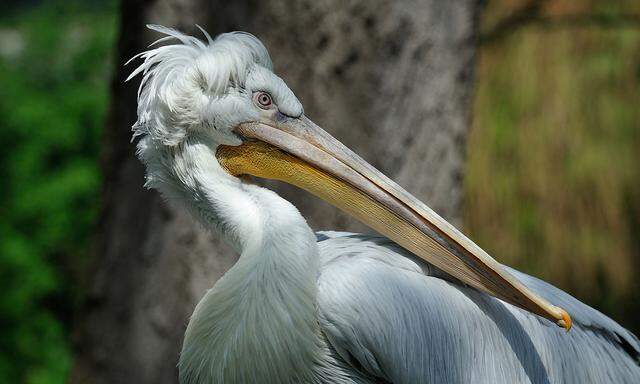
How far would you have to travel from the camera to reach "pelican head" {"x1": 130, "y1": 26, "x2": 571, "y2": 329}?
8.71 ft

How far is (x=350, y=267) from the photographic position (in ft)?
8.81

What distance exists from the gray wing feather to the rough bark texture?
62.5 inches

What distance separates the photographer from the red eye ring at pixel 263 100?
108 inches

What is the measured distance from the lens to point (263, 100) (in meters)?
2.75

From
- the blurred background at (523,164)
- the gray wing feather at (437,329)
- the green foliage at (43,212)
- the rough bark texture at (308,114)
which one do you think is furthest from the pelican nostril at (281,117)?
the green foliage at (43,212)

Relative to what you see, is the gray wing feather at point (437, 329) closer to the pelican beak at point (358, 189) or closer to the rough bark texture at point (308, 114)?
the pelican beak at point (358, 189)

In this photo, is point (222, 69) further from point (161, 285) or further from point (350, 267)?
point (161, 285)

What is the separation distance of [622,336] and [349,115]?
1933 mm

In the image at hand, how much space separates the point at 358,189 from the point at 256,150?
33cm

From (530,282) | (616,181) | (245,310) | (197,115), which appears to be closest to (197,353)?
(245,310)

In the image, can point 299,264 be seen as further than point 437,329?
No

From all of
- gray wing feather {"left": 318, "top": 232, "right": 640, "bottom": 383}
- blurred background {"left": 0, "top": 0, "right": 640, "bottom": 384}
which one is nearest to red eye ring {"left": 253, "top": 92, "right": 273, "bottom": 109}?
gray wing feather {"left": 318, "top": 232, "right": 640, "bottom": 383}

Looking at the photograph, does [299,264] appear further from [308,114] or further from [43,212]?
[43,212]

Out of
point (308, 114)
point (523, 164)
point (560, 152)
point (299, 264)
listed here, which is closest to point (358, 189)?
point (299, 264)
